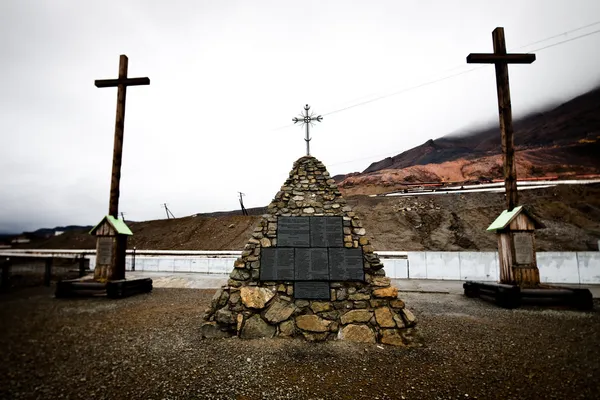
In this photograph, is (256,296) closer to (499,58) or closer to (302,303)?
(302,303)

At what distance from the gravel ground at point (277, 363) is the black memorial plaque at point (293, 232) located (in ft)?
7.46

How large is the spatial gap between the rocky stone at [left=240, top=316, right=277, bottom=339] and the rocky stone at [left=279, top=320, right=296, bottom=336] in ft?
0.53

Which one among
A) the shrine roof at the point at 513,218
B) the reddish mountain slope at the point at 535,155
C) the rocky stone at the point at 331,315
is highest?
the reddish mountain slope at the point at 535,155

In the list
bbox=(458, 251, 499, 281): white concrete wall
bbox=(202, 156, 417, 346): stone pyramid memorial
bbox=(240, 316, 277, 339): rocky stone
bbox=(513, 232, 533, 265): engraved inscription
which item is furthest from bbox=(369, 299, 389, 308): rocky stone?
bbox=(458, 251, 499, 281): white concrete wall

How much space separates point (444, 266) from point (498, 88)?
10687 millimetres

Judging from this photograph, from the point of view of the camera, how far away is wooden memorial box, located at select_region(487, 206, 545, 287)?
1066 cm

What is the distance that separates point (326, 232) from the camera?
7.18 meters

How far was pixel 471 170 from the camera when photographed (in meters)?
58.3

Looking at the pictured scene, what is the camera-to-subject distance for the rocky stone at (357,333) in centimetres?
635

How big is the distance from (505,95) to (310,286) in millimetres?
11865

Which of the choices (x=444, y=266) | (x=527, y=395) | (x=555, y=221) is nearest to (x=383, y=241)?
(x=444, y=266)

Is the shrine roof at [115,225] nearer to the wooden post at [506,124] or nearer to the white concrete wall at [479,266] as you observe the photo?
the wooden post at [506,124]

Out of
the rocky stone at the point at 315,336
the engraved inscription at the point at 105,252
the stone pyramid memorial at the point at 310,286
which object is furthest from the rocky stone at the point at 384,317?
the engraved inscription at the point at 105,252

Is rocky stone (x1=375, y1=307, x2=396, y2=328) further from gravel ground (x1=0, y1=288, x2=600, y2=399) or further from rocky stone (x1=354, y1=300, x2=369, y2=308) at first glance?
gravel ground (x1=0, y1=288, x2=600, y2=399)
